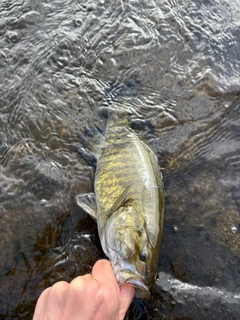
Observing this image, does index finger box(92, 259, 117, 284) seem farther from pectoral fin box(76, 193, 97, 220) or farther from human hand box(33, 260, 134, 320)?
pectoral fin box(76, 193, 97, 220)

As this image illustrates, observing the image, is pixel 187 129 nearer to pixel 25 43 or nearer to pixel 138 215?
pixel 138 215

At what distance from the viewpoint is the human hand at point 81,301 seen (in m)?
2.41

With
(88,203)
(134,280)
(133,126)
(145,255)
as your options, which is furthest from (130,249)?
(133,126)

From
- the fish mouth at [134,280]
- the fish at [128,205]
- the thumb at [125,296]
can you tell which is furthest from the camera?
the fish at [128,205]

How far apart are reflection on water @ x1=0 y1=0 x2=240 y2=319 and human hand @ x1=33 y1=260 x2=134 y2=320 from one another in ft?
3.57

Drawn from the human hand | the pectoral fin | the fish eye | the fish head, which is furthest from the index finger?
the pectoral fin

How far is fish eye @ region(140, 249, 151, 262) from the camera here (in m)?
3.21

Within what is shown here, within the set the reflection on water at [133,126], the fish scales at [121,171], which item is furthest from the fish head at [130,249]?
the reflection on water at [133,126]

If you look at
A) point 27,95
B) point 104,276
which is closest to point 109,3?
point 27,95

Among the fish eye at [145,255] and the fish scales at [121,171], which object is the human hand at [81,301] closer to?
the fish eye at [145,255]

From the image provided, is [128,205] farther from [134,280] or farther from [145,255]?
[134,280]

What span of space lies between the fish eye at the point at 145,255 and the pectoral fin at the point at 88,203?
0.80m

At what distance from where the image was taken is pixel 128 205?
11.9 ft

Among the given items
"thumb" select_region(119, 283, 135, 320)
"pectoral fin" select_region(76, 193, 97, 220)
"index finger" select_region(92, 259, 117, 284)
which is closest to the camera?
"index finger" select_region(92, 259, 117, 284)
